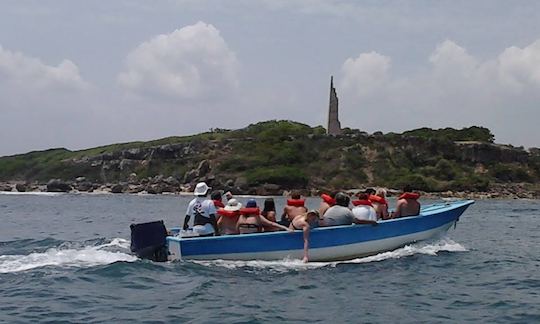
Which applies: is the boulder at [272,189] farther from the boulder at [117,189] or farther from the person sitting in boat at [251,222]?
the person sitting in boat at [251,222]

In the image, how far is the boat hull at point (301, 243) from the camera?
59.3ft

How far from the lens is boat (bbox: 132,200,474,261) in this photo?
712 inches

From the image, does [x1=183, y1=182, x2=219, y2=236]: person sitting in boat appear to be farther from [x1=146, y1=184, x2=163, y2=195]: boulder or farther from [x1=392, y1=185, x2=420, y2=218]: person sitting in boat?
[x1=146, y1=184, x2=163, y2=195]: boulder

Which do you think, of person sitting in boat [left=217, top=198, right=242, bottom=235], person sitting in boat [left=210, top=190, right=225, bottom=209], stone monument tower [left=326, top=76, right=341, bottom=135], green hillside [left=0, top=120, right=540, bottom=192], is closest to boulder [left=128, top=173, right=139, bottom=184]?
green hillside [left=0, top=120, right=540, bottom=192]

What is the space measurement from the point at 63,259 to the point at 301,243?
19.6ft

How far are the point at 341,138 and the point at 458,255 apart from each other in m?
88.8

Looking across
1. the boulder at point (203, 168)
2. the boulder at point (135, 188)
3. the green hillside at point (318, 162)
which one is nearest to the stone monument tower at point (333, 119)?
the green hillside at point (318, 162)

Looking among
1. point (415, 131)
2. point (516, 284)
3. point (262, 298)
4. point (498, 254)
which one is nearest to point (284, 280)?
point (262, 298)

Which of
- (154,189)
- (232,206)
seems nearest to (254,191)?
(154,189)

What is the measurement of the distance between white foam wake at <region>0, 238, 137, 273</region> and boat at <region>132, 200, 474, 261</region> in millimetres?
938

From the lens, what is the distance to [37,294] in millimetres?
14578

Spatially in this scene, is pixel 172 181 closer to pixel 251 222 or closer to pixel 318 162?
pixel 318 162

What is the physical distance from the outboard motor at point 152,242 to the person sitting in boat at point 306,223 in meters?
3.29

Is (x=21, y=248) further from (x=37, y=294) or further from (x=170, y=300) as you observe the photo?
(x=170, y=300)
